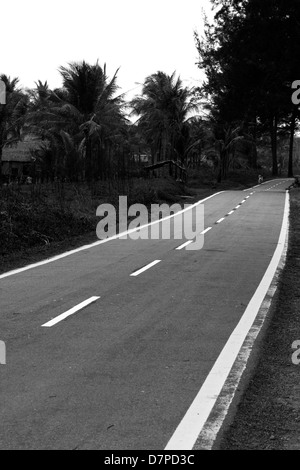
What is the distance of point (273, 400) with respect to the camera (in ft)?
18.3

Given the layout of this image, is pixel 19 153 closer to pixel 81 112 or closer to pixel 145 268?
pixel 81 112

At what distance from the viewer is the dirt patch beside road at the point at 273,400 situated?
4.64m

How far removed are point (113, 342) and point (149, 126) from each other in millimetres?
54611

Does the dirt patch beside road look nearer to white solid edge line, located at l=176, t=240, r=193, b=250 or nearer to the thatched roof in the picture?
white solid edge line, located at l=176, t=240, r=193, b=250

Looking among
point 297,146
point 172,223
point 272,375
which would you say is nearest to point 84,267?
point 272,375

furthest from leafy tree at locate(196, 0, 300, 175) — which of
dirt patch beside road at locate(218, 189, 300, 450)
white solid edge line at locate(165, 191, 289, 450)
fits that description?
dirt patch beside road at locate(218, 189, 300, 450)

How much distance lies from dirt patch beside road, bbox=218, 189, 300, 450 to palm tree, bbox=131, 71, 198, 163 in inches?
1845

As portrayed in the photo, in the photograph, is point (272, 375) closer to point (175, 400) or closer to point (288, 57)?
point (175, 400)

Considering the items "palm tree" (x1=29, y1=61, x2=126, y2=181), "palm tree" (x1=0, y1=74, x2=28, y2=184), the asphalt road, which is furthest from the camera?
"palm tree" (x1=29, y1=61, x2=126, y2=181)

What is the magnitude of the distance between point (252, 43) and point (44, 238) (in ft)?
26.7

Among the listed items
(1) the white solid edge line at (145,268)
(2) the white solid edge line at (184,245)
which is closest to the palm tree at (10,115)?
(2) the white solid edge line at (184,245)

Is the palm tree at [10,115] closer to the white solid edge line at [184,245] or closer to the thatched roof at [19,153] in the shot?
the thatched roof at [19,153]

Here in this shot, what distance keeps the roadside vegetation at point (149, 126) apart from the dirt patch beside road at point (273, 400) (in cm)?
575

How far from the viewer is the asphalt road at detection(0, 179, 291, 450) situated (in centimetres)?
485
